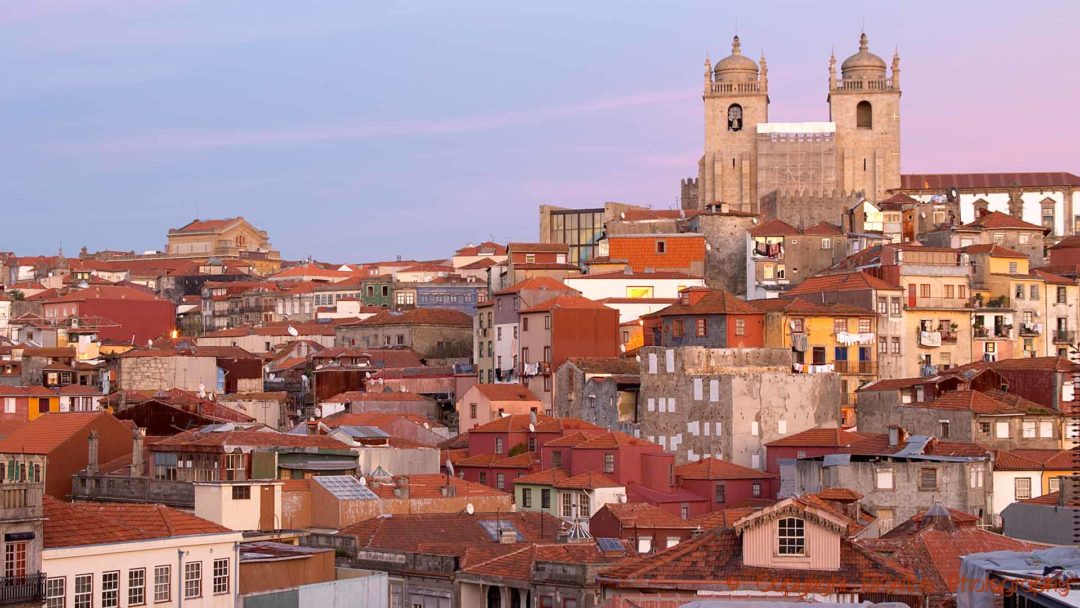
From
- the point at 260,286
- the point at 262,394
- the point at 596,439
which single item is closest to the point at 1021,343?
the point at 596,439

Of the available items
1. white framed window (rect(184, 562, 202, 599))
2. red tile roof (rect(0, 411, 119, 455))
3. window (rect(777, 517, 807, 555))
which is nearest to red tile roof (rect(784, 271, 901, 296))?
red tile roof (rect(0, 411, 119, 455))

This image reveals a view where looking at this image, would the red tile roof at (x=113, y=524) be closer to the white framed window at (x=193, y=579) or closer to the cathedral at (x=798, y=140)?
the white framed window at (x=193, y=579)

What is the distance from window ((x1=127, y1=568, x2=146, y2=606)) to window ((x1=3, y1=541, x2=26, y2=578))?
3.51 m

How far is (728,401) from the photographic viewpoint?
72.6 metres

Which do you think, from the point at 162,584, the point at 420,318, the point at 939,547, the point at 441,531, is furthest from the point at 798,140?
the point at 162,584

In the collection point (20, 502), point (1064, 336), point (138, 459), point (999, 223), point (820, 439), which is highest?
point (999, 223)

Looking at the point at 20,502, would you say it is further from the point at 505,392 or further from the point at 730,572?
the point at 505,392

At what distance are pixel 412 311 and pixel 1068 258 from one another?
33888 millimetres

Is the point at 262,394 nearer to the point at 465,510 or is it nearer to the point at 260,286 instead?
the point at 465,510

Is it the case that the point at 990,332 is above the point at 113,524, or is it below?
above

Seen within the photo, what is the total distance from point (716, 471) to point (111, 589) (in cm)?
3302

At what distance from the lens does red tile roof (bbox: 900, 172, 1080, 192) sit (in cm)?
11831

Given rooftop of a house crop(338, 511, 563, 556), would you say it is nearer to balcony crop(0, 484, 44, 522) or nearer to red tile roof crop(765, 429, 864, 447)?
balcony crop(0, 484, 44, 522)

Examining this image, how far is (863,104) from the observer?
127m
